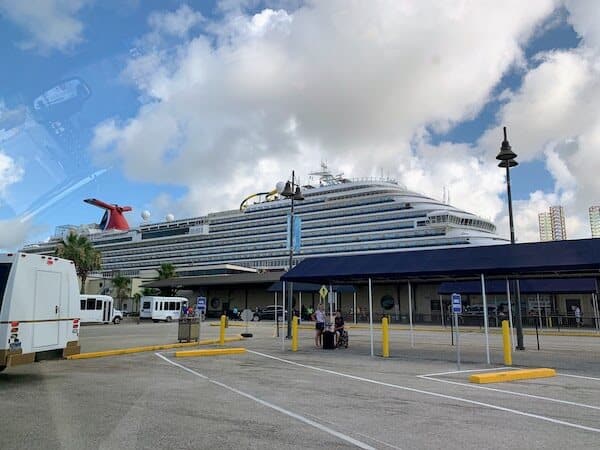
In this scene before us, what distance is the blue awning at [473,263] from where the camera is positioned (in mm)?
12516

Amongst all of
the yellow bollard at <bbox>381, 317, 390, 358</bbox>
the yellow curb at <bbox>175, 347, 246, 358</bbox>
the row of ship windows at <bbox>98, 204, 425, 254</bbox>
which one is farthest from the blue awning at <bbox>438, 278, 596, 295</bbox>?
the row of ship windows at <bbox>98, 204, 425, 254</bbox>

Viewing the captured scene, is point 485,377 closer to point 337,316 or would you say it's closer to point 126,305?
point 337,316

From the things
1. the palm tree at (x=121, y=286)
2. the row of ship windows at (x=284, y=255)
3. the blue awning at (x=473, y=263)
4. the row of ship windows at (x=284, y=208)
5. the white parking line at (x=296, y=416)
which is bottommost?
the white parking line at (x=296, y=416)

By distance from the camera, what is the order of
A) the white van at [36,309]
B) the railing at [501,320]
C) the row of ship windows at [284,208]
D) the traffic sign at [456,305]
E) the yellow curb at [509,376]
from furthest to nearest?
the row of ship windows at [284,208]
the railing at [501,320]
the traffic sign at [456,305]
the yellow curb at [509,376]
the white van at [36,309]

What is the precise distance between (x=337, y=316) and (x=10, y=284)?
10629mm

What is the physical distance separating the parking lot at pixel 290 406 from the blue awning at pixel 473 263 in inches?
98.2

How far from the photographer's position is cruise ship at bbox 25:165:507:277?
7344 centimetres

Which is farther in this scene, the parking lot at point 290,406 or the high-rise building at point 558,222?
the high-rise building at point 558,222

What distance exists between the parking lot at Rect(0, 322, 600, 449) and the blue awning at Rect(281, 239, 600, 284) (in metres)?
2.50

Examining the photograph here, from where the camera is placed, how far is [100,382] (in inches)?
373

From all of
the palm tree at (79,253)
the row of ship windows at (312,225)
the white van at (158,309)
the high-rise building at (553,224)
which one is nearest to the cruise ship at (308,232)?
the row of ship windows at (312,225)

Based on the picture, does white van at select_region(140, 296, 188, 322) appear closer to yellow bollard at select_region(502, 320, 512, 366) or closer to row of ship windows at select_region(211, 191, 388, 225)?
yellow bollard at select_region(502, 320, 512, 366)

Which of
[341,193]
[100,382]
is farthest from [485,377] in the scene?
[341,193]

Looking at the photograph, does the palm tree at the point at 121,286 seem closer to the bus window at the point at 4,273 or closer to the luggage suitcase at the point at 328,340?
the luggage suitcase at the point at 328,340
